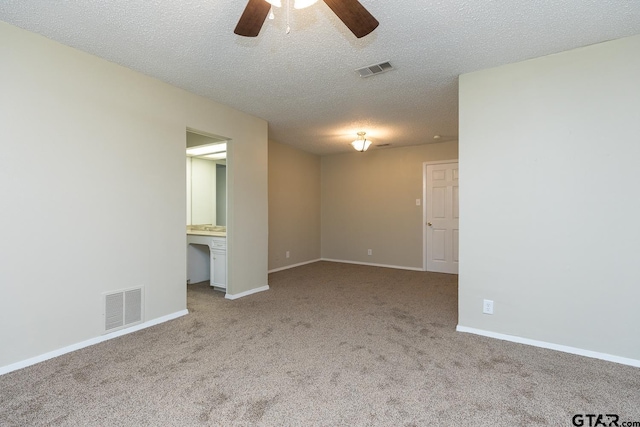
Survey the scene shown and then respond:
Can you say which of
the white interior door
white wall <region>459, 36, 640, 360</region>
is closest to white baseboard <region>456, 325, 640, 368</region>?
white wall <region>459, 36, 640, 360</region>

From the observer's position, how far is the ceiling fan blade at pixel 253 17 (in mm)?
1613

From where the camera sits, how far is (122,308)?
2797 millimetres

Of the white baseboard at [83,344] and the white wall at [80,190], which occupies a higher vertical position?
the white wall at [80,190]

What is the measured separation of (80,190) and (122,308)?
111cm

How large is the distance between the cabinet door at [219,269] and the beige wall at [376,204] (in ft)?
10.5

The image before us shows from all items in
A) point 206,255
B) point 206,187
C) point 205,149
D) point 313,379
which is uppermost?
point 205,149

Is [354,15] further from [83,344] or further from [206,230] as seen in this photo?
[206,230]

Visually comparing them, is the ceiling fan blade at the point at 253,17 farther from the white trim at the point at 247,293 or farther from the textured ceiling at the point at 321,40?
the white trim at the point at 247,293

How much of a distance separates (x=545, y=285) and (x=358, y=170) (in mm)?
4474

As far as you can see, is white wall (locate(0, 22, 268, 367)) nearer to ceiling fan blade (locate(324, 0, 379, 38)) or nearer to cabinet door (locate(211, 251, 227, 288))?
cabinet door (locate(211, 251, 227, 288))

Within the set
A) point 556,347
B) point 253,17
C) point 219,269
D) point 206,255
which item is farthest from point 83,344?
point 556,347

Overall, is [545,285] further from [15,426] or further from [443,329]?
[15,426]

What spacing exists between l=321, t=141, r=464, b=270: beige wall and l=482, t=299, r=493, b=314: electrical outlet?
Result: 10.1 feet

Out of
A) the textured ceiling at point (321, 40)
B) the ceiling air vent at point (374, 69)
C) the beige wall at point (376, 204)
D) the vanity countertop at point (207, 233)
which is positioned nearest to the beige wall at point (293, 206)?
the beige wall at point (376, 204)
